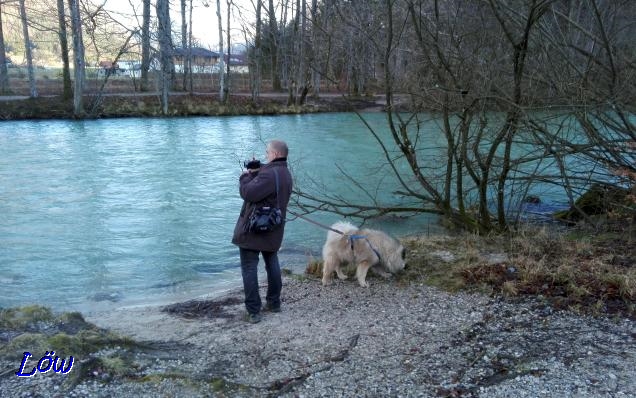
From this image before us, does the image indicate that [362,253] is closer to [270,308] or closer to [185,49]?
[270,308]

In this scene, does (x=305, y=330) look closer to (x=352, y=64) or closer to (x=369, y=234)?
(x=369, y=234)

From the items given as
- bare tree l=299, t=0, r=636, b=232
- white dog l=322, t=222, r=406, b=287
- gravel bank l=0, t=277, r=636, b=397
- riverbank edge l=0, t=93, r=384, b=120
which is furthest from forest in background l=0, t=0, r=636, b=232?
riverbank edge l=0, t=93, r=384, b=120

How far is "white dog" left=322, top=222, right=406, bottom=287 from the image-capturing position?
7777 millimetres

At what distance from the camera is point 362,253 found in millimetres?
7785

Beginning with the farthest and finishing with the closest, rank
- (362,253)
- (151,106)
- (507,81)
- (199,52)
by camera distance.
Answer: (199,52)
(151,106)
(507,81)
(362,253)

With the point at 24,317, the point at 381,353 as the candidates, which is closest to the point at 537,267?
the point at 381,353

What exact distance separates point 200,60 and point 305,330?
175 feet

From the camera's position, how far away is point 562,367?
487 centimetres

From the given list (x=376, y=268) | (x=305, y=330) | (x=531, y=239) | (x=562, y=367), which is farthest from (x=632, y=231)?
(x=305, y=330)

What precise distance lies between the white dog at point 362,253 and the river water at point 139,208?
1.94m

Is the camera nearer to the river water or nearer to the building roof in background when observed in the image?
the river water

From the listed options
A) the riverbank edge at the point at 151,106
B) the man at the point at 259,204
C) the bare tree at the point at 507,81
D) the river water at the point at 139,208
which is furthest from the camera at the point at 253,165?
the riverbank edge at the point at 151,106

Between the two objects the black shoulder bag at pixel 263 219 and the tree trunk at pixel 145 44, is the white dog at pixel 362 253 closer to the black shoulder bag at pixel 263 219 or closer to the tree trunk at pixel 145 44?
the black shoulder bag at pixel 263 219

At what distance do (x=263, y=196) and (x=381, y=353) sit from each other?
1.91 metres
